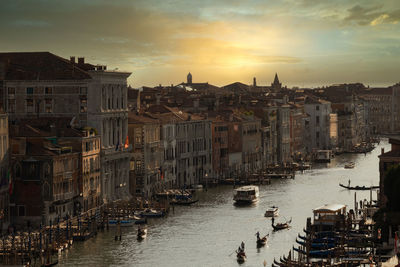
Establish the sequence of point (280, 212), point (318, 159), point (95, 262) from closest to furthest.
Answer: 1. point (95, 262)
2. point (280, 212)
3. point (318, 159)

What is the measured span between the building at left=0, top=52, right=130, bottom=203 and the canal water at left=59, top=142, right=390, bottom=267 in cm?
370

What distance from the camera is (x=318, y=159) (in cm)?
8275

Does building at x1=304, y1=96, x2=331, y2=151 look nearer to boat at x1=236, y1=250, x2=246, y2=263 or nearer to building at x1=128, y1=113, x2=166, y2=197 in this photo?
building at x1=128, y1=113, x2=166, y2=197

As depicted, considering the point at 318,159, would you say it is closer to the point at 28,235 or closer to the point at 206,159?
the point at 206,159

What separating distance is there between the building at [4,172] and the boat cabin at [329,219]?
37.2 feet

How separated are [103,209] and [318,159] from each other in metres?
41.2

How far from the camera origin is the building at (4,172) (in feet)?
126

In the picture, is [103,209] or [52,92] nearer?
[103,209]

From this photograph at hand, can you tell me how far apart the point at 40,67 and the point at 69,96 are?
1.97 metres

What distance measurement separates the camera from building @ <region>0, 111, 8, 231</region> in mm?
38312

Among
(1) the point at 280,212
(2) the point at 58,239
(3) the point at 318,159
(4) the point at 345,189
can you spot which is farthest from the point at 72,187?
(3) the point at 318,159

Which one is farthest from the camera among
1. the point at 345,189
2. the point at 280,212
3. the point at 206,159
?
the point at 206,159

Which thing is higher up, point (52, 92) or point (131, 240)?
point (52, 92)

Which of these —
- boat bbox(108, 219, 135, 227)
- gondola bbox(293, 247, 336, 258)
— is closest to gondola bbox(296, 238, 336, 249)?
gondola bbox(293, 247, 336, 258)
